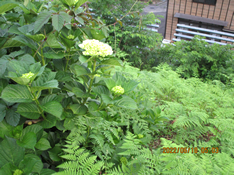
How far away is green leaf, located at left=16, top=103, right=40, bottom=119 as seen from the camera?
0.80m

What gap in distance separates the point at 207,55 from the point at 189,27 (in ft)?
9.77

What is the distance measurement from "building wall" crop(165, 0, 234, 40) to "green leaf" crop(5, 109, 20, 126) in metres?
7.68

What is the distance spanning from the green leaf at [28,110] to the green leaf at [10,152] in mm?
130

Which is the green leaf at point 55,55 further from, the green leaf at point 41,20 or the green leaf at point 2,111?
the green leaf at point 2,111

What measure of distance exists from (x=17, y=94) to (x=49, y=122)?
252mm

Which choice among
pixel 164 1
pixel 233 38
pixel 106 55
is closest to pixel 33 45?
pixel 106 55

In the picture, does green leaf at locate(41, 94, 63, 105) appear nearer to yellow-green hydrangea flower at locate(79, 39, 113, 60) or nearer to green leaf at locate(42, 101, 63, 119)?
green leaf at locate(42, 101, 63, 119)

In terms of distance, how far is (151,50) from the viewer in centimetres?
580

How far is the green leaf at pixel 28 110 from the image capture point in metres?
0.80

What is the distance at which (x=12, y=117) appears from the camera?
84 cm

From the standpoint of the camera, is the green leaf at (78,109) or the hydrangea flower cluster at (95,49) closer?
the hydrangea flower cluster at (95,49)

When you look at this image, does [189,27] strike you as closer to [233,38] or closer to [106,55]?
[233,38]

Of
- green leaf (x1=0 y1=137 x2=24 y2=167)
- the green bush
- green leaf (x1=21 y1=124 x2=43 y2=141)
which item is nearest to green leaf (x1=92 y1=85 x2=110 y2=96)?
green leaf (x1=21 y1=124 x2=43 y2=141)

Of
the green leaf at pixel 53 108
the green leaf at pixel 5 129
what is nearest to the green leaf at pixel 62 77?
the green leaf at pixel 53 108
